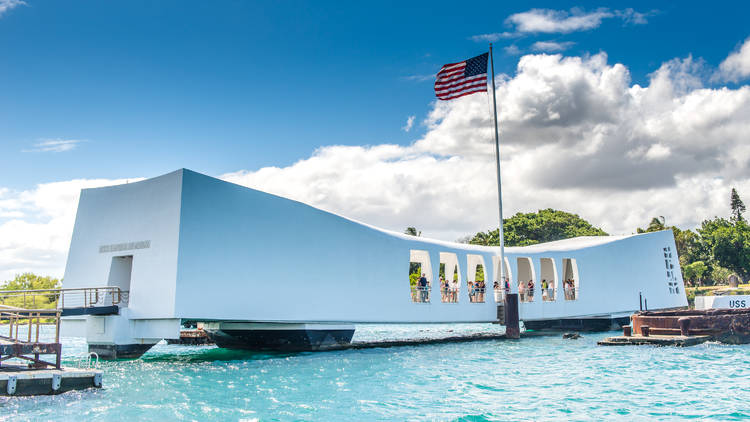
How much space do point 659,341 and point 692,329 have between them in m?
1.94

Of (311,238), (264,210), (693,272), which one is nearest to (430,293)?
(311,238)

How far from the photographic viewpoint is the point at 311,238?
19438 millimetres

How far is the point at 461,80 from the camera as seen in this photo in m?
22.3

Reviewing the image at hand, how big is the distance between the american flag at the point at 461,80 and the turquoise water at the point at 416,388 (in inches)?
372

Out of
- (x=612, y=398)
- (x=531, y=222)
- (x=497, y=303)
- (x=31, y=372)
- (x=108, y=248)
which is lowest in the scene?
(x=612, y=398)

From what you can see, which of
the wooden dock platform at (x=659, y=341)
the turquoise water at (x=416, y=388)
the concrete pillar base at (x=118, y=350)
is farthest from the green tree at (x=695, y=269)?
the concrete pillar base at (x=118, y=350)

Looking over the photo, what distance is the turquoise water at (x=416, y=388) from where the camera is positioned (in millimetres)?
9586

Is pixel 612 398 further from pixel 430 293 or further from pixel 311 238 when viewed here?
pixel 430 293

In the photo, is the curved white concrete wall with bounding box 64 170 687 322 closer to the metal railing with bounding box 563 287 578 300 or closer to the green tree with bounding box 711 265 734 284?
the metal railing with bounding box 563 287 578 300

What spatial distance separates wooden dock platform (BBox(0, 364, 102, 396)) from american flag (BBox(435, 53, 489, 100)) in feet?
49.7

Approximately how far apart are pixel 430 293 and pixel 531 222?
3903cm

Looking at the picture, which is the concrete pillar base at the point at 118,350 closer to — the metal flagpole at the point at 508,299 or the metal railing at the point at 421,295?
the metal railing at the point at 421,295

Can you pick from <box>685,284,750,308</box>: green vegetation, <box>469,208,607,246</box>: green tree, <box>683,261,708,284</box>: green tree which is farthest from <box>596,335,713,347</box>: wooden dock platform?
<box>683,261,708,284</box>: green tree

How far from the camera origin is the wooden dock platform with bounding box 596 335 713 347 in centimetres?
1988
